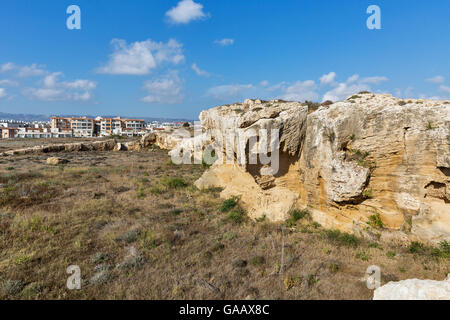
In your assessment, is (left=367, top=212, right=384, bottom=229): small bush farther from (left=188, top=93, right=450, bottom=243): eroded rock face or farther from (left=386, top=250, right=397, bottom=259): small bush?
(left=386, top=250, right=397, bottom=259): small bush

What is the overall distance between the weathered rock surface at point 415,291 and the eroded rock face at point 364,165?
2812 mm

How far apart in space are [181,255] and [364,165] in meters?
6.76

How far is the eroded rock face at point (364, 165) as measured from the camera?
6.70 meters

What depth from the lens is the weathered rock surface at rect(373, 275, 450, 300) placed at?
4225 millimetres

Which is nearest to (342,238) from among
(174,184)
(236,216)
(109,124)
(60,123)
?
(236,216)

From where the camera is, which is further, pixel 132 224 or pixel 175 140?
pixel 175 140

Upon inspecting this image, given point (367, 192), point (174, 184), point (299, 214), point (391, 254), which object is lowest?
point (391, 254)

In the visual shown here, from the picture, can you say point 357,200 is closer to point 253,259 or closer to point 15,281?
point 253,259

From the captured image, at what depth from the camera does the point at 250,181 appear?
40.6 feet

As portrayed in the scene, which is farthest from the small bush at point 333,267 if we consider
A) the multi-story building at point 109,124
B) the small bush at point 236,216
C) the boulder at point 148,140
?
the multi-story building at point 109,124

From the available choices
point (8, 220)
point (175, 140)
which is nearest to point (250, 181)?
point (8, 220)

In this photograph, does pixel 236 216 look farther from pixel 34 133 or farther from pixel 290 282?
pixel 34 133

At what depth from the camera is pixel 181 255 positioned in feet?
23.5
